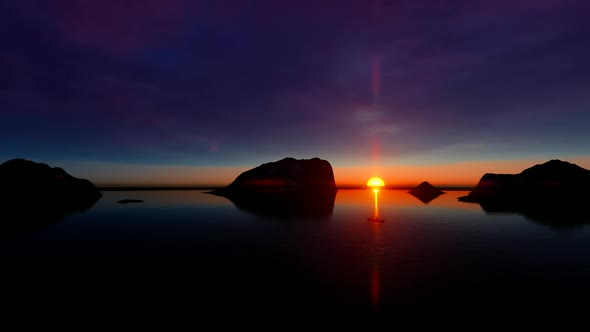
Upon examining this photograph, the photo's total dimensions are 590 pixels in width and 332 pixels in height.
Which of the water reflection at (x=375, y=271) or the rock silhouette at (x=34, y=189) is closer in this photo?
the water reflection at (x=375, y=271)

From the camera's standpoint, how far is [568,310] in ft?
43.8

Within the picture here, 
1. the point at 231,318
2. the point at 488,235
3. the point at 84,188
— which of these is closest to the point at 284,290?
the point at 231,318

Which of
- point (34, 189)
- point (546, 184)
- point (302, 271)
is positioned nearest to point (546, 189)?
point (546, 184)

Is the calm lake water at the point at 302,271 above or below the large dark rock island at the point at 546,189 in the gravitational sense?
below

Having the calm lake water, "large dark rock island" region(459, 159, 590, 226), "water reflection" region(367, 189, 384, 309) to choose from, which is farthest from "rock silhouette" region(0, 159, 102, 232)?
"large dark rock island" region(459, 159, 590, 226)

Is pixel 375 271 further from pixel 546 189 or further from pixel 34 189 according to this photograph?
pixel 34 189

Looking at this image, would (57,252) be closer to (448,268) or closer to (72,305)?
(72,305)

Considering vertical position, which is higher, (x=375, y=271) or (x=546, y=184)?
(x=546, y=184)

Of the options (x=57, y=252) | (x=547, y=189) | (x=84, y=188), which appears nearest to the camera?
(x=57, y=252)

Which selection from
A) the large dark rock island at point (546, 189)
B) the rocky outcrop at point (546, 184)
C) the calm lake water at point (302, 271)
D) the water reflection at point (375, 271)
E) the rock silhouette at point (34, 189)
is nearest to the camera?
the calm lake water at point (302, 271)

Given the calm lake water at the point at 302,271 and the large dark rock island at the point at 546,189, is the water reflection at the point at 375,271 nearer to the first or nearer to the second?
the calm lake water at the point at 302,271

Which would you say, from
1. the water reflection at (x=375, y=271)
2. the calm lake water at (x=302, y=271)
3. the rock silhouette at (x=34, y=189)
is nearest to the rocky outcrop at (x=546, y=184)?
the calm lake water at (x=302, y=271)

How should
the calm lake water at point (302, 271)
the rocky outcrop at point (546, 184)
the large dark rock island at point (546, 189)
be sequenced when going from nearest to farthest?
the calm lake water at point (302, 271) → the large dark rock island at point (546, 189) → the rocky outcrop at point (546, 184)

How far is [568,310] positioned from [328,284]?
13346 mm
